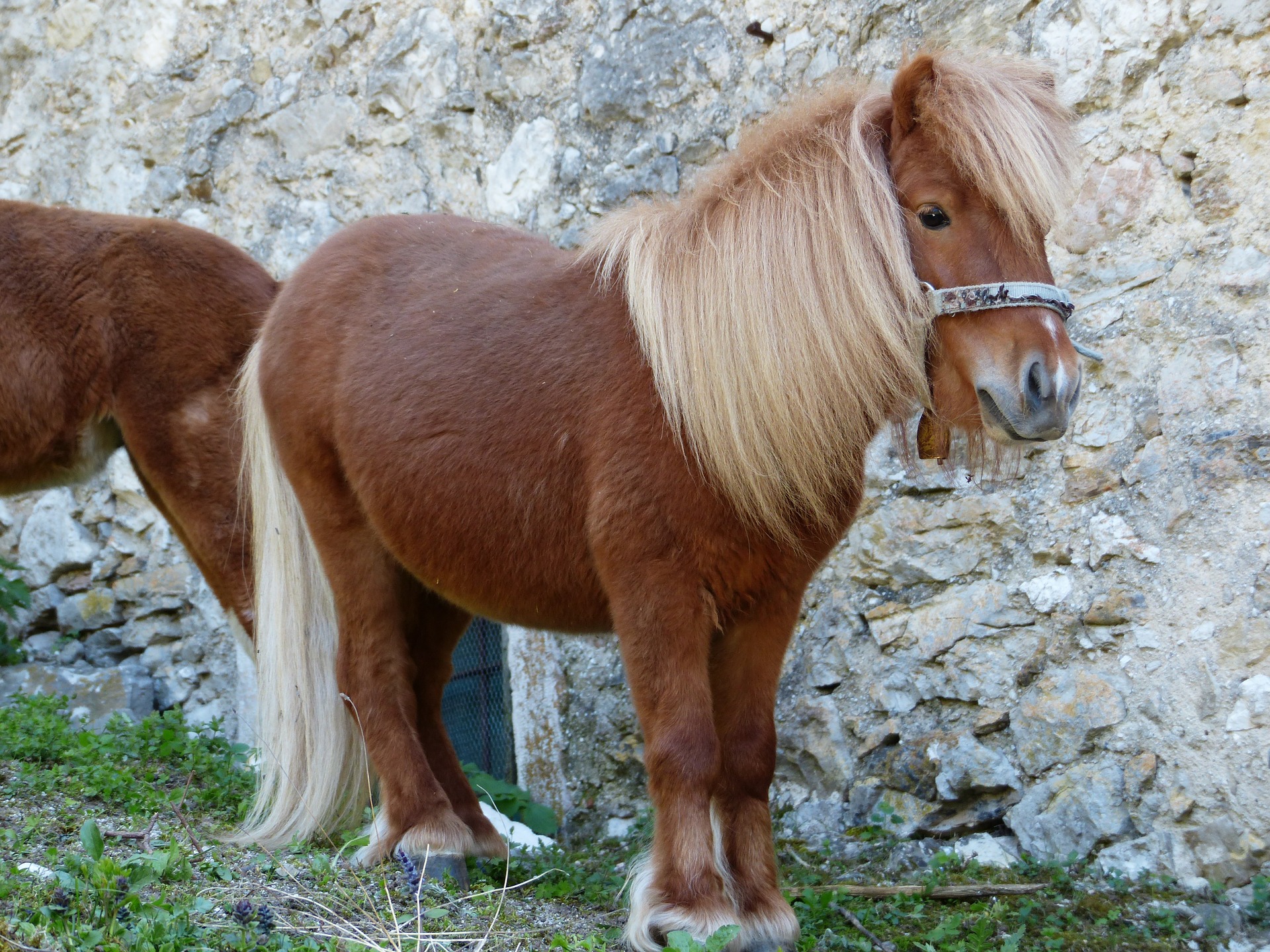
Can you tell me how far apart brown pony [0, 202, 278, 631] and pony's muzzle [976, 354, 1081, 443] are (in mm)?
2811

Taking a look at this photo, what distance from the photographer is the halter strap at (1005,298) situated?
2.19 metres

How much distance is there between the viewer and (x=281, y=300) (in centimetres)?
352

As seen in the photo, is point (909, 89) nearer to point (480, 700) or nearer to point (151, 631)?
point (480, 700)

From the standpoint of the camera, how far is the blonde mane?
232 centimetres

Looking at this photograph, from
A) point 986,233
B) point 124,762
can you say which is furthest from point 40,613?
point 986,233

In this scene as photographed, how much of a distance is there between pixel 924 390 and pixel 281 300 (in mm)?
2171

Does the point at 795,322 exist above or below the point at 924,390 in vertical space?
above

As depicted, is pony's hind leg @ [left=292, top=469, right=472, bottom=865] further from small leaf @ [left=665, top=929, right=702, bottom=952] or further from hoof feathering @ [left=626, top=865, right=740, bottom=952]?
small leaf @ [left=665, top=929, right=702, bottom=952]

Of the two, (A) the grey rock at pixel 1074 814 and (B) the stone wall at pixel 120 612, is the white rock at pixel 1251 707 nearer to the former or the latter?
(A) the grey rock at pixel 1074 814

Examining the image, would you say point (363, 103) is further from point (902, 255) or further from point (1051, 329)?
point (1051, 329)

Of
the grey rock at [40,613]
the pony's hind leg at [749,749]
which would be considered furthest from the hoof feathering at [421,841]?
the grey rock at [40,613]

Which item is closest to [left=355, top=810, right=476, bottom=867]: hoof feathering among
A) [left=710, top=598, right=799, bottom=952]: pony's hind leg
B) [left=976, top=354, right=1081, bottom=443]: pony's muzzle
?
[left=710, top=598, right=799, bottom=952]: pony's hind leg

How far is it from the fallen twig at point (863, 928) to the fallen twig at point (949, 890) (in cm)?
12

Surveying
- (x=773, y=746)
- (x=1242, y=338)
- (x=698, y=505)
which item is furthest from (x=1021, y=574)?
(x=698, y=505)
